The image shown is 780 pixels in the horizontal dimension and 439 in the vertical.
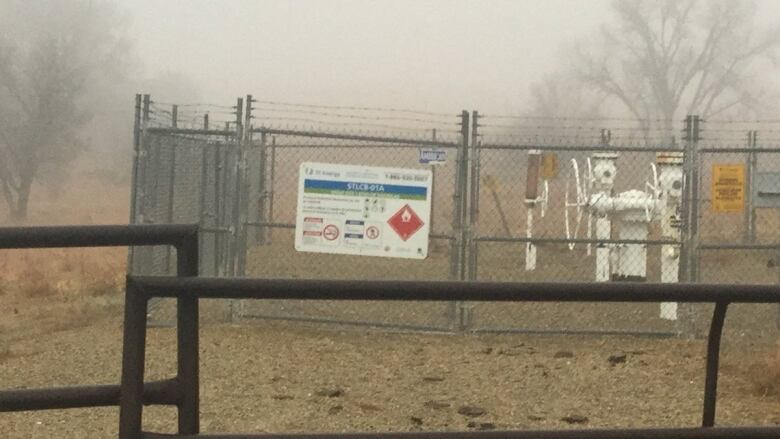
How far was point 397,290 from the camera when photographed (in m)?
A: 2.97

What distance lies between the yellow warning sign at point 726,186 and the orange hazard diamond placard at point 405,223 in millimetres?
2858

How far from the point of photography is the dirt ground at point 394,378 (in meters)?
→ 7.34

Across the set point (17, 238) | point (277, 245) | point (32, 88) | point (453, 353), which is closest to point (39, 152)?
point (32, 88)

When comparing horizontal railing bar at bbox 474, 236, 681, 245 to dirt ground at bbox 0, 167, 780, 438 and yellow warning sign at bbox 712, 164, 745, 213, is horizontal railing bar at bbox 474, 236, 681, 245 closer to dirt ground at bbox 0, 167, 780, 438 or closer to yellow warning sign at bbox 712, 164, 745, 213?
yellow warning sign at bbox 712, 164, 745, 213

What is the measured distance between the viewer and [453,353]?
998 cm

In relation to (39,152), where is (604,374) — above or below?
below

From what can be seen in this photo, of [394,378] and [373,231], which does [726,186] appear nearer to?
[373,231]

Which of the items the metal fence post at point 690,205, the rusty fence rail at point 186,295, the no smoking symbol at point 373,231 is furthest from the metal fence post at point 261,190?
the rusty fence rail at point 186,295

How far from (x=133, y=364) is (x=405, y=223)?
7.49 metres

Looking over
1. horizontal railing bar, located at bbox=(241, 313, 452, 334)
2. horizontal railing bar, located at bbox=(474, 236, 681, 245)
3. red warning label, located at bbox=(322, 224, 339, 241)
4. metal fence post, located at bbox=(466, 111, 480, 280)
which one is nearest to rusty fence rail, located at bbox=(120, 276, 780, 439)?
horizontal railing bar, located at bbox=(474, 236, 681, 245)

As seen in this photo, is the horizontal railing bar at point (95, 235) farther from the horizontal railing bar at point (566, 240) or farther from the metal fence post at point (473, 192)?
the metal fence post at point (473, 192)

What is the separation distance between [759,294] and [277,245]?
1605 cm

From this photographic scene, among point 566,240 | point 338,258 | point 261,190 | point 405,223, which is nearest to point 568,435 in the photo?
point 566,240

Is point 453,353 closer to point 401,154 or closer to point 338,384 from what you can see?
point 338,384
